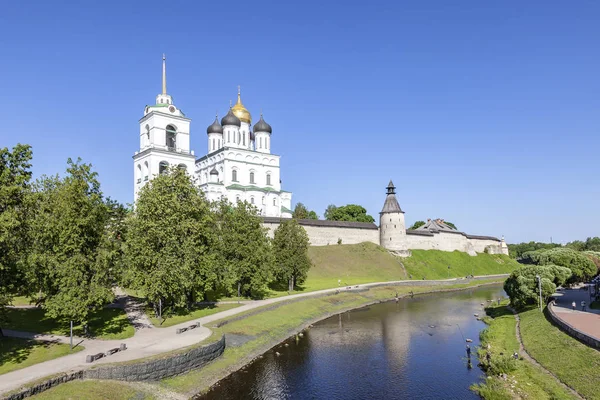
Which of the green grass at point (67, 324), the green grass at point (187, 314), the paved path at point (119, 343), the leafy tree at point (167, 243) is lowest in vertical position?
the paved path at point (119, 343)

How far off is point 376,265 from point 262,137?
3486cm

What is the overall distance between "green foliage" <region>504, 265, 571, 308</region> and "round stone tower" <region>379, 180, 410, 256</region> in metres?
39.2

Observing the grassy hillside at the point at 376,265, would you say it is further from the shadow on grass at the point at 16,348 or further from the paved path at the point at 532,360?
the shadow on grass at the point at 16,348

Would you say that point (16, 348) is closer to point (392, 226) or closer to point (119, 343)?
point (119, 343)

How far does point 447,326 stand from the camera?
39125mm

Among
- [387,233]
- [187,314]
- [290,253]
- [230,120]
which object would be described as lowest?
[187,314]

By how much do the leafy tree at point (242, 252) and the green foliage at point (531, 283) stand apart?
78.3 ft

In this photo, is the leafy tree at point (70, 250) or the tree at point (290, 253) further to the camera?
the tree at point (290, 253)

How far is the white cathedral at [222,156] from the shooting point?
70.9 meters

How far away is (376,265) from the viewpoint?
73938mm

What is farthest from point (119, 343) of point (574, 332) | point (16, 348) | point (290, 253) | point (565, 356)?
point (574, 332)

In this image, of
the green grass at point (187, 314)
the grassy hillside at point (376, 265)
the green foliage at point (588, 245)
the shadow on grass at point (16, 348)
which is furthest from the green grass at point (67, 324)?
the green foliage at point (588, 245)

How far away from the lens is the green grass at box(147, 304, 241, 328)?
104ft

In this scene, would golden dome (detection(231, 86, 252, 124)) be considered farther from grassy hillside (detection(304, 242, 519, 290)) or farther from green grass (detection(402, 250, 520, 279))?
green grass (detection(402, 250, 520, 279))
